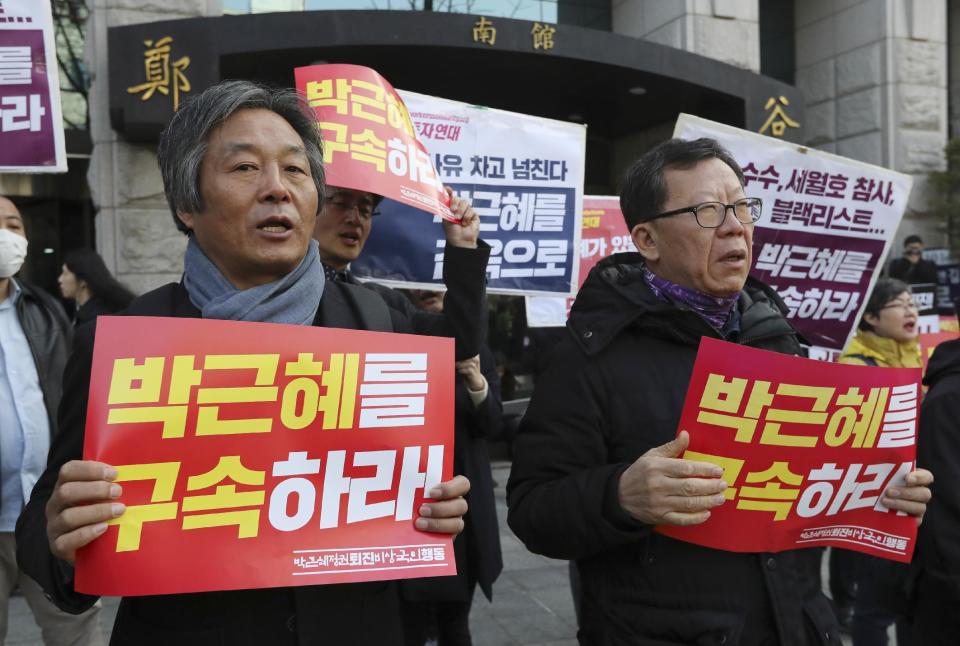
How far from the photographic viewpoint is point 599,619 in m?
1.86

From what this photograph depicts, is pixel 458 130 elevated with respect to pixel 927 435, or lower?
elevated

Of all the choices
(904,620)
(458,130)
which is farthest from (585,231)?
(904,620)

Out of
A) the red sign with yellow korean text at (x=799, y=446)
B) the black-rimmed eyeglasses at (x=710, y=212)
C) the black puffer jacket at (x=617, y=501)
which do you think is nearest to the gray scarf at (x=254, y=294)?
the black puffer jacket at (x=617, y=501)

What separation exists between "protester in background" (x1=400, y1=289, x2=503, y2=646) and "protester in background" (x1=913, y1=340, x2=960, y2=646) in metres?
1.43

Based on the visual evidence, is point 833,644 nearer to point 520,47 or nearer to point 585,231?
point 585,231

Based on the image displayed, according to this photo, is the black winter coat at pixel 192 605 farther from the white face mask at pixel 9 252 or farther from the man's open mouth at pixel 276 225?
the white face mask at pixel 9 252

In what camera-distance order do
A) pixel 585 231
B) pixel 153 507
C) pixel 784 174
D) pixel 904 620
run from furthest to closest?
pixel 585 231 < pixel 784 174 < pixel 904 620 < pixel 153 507

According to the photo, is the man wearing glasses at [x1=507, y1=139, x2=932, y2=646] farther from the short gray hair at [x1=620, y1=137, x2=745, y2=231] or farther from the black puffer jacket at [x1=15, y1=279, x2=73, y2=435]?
the black puffer jacket at [x1=15, y1=279, x2=73, y2=435]

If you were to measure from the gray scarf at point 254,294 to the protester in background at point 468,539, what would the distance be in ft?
3.90

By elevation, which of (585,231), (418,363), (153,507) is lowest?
(153,507)

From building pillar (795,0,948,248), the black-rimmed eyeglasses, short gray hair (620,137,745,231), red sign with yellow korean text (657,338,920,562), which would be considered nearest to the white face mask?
short gray hair (620,137,745,231)

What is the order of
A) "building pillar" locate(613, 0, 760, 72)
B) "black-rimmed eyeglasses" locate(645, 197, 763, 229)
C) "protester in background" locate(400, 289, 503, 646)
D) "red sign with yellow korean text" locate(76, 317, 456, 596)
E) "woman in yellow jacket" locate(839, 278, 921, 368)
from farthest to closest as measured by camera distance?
"building pillar" locate(613, 0, 760, 72), "woman in yellow jacket" locate(839, 278, 921, 368), "protester in background" locate(400, 289, 503, 646), "black-rimmed eyeglasses" locate(645, 197, 763, 229), "red sign with yellow korean text" locate(76, 317, 456, 596)

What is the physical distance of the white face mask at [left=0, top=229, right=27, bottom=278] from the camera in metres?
3.04

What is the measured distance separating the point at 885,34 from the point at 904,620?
326 inches
